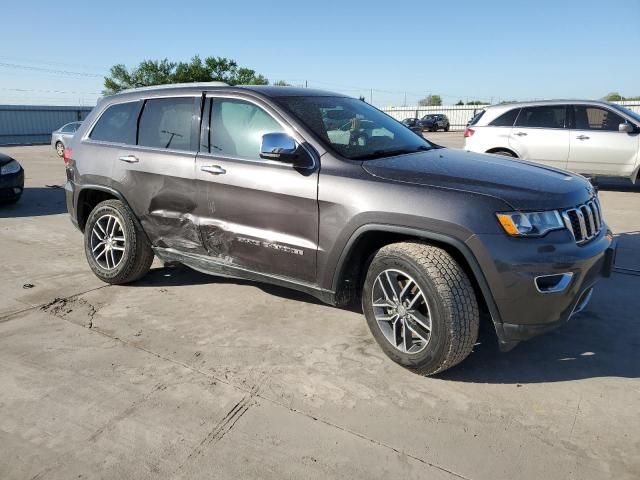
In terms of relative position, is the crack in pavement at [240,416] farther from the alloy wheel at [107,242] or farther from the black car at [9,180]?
the black car at [9,180]

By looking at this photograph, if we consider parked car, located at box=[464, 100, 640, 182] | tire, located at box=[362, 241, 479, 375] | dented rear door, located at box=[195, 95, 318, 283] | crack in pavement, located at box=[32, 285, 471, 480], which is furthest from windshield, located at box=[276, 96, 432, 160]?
parked car, located at box=[464, 100, 640, 182]

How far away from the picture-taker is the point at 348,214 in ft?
10.5

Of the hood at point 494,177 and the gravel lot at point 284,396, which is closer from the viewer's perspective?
the gravel lot at point 284,396

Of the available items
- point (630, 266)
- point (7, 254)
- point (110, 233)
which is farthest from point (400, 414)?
point (7, 254)

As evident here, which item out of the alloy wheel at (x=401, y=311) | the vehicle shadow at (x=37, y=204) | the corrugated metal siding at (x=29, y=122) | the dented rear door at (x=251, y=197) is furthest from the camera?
the corrugated metal siding at (x=29, y=122)

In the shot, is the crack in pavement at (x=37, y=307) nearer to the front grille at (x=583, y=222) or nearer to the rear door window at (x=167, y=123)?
the rear door window at (x=167, y=123)

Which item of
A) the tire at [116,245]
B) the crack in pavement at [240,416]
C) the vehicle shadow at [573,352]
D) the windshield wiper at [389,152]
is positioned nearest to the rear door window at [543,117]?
the vehicle shadow at [573,352]

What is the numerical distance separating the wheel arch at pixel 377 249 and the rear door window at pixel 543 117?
7.15 metres

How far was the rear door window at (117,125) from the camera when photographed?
182 inches

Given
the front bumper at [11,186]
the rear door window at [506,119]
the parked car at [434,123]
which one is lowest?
the front bumper at [11,186]

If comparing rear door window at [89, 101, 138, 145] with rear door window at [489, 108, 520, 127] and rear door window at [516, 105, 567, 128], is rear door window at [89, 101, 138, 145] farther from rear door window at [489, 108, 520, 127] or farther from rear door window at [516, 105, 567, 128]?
rear door window at [516, 105, 567, 128]

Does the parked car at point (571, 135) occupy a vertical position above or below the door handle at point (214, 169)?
above

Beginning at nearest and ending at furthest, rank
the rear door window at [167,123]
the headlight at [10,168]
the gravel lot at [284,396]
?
the gravel lot at [284,396] → the rear door window at [167,123] → the headlight at [10,168]

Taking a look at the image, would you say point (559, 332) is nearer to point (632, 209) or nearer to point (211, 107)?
point (211, 107)
